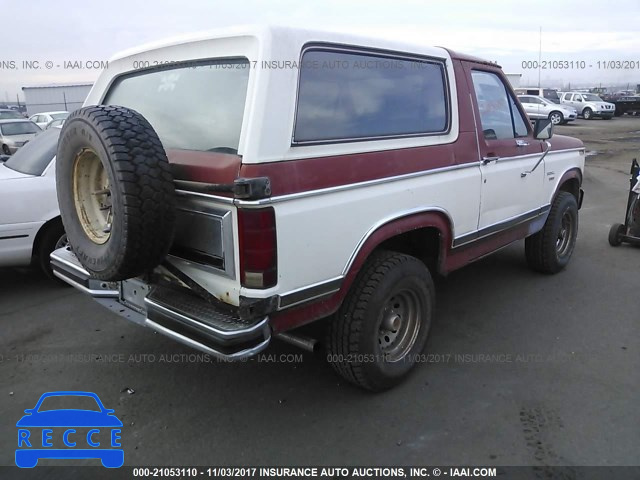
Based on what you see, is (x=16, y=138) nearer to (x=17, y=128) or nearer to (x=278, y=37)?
(x=17, y=128)

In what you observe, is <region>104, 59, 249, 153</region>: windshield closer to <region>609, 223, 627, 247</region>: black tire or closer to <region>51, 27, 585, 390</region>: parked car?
<region>51, 27, 585, 390</region>: parked car

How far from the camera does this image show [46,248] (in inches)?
185

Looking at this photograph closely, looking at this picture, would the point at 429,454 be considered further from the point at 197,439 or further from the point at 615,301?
the point at 615,301

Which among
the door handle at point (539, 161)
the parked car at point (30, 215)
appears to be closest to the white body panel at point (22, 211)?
the parked car at point (30, 215)

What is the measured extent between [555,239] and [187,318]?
12.6 feet

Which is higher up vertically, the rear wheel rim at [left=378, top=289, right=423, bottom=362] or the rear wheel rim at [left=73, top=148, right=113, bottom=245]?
the rear wheel rim at [left=73, top=148, right=113, bottom=245]

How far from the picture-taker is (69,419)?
2943 mm

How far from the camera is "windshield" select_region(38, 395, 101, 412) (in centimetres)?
304

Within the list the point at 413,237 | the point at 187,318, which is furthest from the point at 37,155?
the point at 413,237

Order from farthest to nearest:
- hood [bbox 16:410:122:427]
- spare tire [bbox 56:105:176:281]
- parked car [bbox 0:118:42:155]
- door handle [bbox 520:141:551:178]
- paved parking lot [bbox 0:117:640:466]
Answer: parked car [bbox 0:118:42:155] < door handle [bbox 520:141:551:178] < hood [bbox 16:410:122:427] < paved parking lot [bbox 0:117:640:466] < spare tire [bbox 56:105:176:281]

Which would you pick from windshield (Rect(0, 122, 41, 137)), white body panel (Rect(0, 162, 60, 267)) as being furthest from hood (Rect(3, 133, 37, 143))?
white body panel (Rect(0, 162, 60, 267))

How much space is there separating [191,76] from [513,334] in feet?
9.61

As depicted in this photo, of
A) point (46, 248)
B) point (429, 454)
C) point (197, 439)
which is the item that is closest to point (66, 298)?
point (46, 248)

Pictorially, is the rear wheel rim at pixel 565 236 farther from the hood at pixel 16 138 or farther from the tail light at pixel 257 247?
the hood at pixel 16 138
